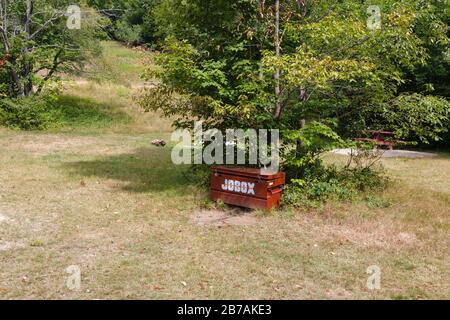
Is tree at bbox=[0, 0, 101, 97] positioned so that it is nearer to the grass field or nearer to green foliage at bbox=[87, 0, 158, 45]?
the grass field

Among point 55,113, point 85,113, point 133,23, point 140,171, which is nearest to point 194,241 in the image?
point 140,171

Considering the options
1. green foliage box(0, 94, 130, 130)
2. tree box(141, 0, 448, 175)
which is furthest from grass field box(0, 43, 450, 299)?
green foliage box(0, 94, 130, 130)

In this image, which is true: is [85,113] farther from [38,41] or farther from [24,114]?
[38,41]

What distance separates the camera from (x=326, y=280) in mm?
4812

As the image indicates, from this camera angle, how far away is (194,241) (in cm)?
603

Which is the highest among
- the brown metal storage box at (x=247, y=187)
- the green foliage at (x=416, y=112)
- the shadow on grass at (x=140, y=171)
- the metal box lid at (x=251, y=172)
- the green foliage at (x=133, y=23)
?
the green foliage at (x=133, y=23)

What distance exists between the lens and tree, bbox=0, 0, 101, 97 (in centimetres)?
1934

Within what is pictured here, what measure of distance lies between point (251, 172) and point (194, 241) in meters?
1.88

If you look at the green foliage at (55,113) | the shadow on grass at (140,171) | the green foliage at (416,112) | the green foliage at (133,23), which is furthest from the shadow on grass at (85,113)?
the green foliage at (133,23)

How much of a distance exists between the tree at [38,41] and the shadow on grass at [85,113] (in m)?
1.91

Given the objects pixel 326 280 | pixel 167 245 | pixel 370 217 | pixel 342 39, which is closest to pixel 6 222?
pixel 167 245

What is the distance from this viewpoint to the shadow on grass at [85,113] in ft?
71.2

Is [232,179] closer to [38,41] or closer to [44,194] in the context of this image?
[44,194]

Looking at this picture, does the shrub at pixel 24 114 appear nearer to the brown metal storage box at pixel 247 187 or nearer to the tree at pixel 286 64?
the tree at pixel 286 64
